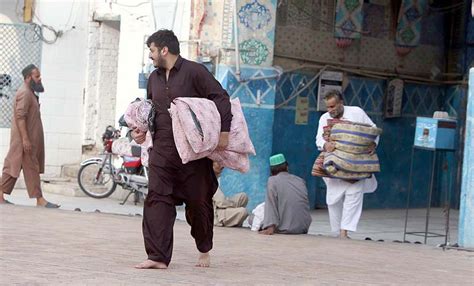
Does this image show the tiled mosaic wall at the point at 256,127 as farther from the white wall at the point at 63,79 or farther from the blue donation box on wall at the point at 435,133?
the white wall at the point at 63,79

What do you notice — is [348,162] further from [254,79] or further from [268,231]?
[254,79]

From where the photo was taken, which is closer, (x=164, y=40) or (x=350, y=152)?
(x=164, y=40)

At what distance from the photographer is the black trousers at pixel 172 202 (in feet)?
25.9

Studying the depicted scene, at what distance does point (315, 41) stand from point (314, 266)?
23.7 ft

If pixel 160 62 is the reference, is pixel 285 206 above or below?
below

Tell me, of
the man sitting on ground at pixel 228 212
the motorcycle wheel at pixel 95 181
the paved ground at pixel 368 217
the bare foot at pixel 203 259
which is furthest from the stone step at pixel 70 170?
the bare foot at pixel 203 259

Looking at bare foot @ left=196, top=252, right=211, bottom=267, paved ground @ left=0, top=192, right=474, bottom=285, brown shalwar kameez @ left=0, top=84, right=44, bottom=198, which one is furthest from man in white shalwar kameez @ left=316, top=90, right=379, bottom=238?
bare foot @ left=196, top=252, right=211, bottom=267

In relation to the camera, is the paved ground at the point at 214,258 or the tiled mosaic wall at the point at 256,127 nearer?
the paved ground at the point at 214,258

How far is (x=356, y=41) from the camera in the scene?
16.2 meters

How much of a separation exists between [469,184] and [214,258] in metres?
3.02

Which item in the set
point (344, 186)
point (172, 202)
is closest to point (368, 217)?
point (344, 186)

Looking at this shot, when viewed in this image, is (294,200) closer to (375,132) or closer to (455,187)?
(375,132)

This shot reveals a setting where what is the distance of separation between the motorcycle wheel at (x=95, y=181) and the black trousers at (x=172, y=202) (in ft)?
27.0

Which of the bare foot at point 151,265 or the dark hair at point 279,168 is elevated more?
the dark hair at point 279,168
